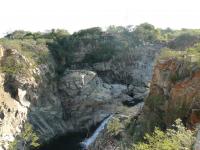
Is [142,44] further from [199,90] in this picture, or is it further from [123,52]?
[199,90]

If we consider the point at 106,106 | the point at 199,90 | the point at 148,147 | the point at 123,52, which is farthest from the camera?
the point at 123,52

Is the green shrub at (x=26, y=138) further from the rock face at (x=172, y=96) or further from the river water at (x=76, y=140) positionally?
the rock face at (x=172, y=96)

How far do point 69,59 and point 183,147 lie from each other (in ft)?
262

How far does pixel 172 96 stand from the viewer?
5116 cm

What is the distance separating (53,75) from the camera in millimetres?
99812

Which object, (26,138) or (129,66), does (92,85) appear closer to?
(129,66)

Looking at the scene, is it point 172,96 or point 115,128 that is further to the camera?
point 115,128

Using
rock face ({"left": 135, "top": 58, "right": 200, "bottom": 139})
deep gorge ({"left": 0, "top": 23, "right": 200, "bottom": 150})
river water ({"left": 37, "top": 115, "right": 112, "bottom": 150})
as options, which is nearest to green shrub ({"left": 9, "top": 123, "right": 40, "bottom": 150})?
deep gorge ({"left": 0, "top": 23, "right": 200, "bottom": 150})

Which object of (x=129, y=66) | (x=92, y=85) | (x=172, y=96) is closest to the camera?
(x=172, y=96)

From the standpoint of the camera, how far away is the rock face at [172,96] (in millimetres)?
47019

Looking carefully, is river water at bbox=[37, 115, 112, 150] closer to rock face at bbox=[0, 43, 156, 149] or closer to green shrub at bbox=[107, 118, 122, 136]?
rock face at bbox=[0, 43, 156, 149]

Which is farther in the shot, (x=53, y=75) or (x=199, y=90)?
(x=53, y=75)

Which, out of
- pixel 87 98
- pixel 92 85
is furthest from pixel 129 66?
pixel 87 98

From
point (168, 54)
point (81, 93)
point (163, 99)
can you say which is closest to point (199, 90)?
point (163, 99)
